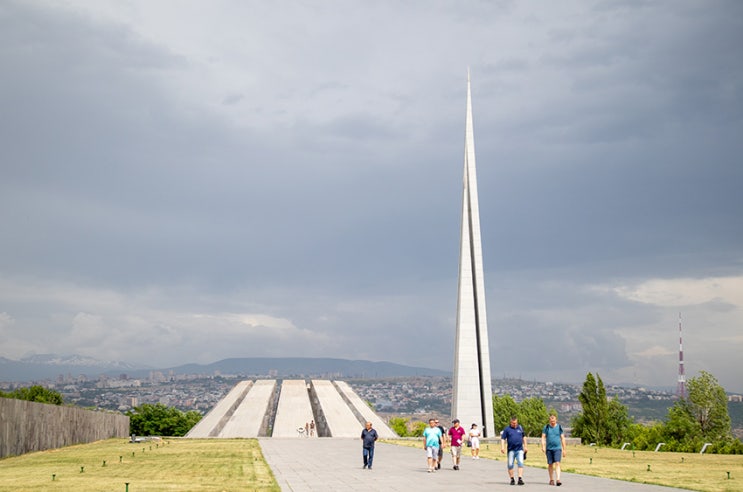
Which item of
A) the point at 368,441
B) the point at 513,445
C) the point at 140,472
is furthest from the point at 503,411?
the point at 513,445

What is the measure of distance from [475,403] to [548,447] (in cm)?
3231

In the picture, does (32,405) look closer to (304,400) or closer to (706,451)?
(706,451)

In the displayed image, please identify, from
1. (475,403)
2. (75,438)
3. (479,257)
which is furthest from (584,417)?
(75,438)

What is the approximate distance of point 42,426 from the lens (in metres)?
31.7

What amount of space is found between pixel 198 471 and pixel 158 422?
5964cm

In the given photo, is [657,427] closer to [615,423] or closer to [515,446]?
[615,423]

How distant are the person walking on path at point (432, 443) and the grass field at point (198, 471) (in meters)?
4.04

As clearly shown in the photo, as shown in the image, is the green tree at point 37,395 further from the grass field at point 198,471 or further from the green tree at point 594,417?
the green tree at point 594,417

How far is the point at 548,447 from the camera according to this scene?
683 inches

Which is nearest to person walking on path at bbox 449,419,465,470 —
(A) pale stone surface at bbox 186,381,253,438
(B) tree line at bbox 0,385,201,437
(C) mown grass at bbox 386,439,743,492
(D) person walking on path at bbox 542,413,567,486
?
(C) mown grass at bbox 386,439,743,492

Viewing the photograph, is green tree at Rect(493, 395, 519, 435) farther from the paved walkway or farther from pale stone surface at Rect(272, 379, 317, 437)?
the paved walkway

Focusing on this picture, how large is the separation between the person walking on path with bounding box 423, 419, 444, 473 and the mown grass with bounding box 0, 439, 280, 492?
14.8 feet

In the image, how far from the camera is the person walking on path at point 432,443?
21297 mm

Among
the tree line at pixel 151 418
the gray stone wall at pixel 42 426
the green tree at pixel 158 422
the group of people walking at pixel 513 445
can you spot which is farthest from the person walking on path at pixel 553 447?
the green tree at pixel 158 422
